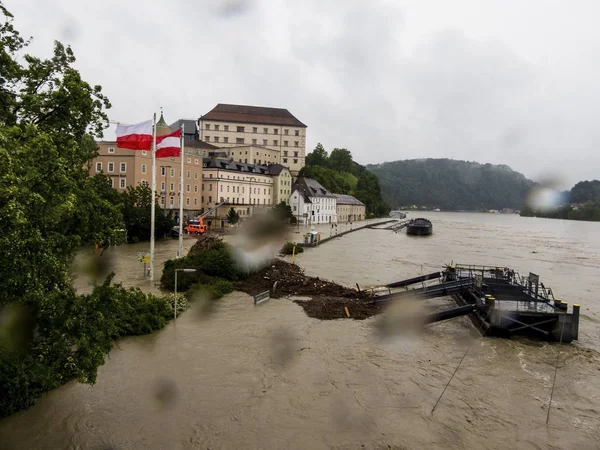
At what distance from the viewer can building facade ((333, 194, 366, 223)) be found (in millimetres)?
100750

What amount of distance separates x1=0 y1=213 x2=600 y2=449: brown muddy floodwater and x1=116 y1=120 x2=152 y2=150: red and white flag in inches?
317

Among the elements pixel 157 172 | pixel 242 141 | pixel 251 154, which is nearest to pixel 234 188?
pixel 157 172

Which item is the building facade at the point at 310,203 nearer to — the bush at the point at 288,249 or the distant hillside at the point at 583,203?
the bush at the point at 288,249

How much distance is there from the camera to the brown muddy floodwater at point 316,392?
9.49 metres

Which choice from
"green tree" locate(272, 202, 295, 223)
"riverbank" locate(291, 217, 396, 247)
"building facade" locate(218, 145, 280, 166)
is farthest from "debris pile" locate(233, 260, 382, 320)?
"building facade" locate(218, 145, 280, 166)

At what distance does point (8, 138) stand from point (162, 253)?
31.9 meters

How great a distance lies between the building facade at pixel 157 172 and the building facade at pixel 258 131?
40.8 m

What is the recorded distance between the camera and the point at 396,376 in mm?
12953

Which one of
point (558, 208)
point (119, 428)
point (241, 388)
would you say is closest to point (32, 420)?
point (119, 428)

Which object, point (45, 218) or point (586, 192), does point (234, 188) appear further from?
point (586, 192)

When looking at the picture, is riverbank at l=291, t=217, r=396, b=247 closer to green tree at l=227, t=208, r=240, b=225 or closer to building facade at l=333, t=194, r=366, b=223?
green tree at l=227, t=208, r=240, b=225

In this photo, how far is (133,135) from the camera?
739 inches

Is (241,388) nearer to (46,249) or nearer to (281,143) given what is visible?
(46,249)

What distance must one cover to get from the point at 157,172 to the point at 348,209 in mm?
60574
